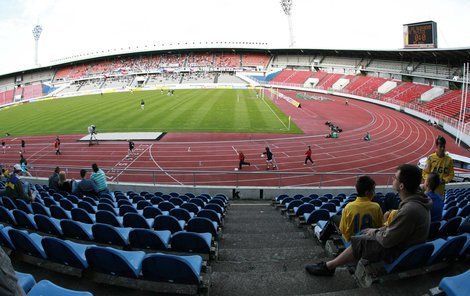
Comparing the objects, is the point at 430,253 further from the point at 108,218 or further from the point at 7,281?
the point at 108,218

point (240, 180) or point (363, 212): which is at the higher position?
point (363, 212)

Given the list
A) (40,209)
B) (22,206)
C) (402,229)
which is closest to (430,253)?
(402,229)

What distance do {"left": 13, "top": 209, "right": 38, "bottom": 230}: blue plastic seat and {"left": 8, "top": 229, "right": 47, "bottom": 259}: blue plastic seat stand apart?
1.28 m

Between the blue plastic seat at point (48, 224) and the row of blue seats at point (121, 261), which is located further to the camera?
the blue plastic seat at point (48, 224)

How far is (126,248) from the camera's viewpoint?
15.6ft

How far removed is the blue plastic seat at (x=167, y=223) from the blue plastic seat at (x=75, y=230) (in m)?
1.11

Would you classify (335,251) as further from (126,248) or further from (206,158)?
(206,158)

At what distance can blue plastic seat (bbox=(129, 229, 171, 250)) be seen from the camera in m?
Answer: 4.48

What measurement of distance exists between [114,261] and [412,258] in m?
3.59

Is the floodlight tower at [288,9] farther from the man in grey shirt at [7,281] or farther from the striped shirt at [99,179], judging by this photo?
the man in grey shirt at [7,281]

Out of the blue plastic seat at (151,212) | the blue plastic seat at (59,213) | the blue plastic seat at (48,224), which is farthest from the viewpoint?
the blue plastic seat at (151,212)

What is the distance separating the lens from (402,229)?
3.40 meters

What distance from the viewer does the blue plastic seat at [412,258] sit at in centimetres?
346

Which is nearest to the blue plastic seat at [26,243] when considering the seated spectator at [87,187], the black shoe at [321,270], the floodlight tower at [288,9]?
the black shoe at [321,270]
